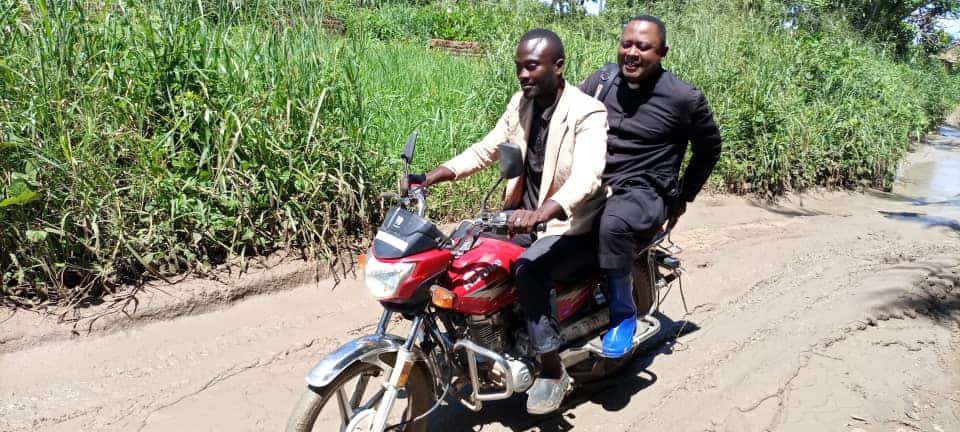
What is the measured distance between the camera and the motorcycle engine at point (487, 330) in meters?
3.00

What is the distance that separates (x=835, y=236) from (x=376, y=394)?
17.0 feet

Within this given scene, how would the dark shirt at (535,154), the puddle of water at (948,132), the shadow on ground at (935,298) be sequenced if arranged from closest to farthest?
the dark shirt at (535,154)
the shadow on ground at (935,298)
the puddle of water at (948,132)

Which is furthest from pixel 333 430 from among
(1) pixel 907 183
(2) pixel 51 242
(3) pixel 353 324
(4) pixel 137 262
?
(1) pixel 907 183

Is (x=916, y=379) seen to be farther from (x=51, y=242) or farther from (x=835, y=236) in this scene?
(x=51, y=242)

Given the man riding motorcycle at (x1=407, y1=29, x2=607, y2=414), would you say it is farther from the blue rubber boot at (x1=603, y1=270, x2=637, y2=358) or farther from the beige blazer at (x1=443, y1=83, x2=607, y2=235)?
the blue rubber boot at (x1=603, y1=270, x2=637, y2=358)

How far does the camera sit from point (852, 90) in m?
9.17

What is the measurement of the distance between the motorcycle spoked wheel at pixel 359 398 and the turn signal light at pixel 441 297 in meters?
0.27

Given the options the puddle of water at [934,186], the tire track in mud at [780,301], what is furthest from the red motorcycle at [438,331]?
the puddle of water at [934,186]

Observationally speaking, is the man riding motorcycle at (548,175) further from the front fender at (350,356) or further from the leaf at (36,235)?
the leaf at (36,235)

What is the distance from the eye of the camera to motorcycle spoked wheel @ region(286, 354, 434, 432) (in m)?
2.60

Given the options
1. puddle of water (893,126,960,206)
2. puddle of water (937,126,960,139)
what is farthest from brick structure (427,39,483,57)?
puddle of water (937,126,960,139)

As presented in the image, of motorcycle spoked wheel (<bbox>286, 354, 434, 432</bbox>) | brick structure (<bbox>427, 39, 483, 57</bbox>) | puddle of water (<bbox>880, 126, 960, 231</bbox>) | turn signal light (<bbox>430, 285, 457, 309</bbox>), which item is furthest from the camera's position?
brick structure (<bbox>427, 39, 483, 57</bbox>)

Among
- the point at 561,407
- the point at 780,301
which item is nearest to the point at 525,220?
the point at 561,407

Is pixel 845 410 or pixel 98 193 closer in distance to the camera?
pixel 845 410
